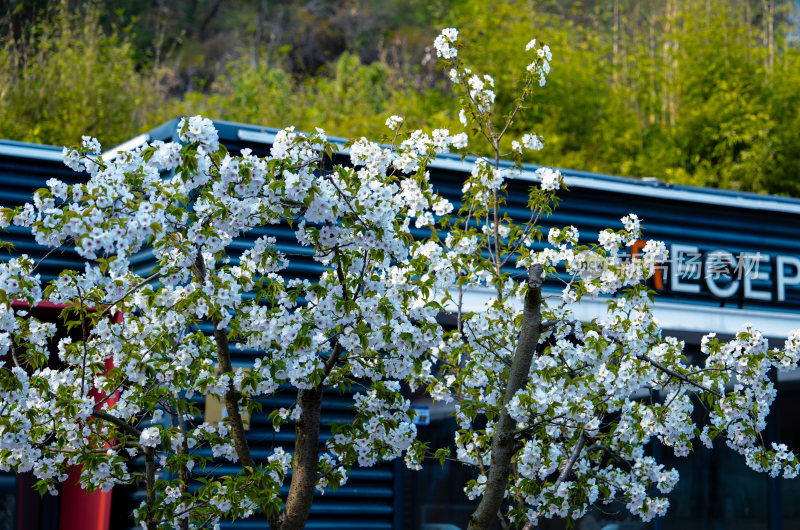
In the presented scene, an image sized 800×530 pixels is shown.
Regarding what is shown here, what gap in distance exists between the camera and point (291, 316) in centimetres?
482

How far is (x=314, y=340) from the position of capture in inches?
196

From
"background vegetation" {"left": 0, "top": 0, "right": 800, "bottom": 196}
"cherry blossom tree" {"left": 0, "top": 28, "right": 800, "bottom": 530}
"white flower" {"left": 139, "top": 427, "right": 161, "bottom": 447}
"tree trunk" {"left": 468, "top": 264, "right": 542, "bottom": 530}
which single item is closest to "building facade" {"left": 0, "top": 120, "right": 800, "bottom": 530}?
"cherry blossom tree" {"left": 0, "top": 28, "right": 800, "bottom": 530}

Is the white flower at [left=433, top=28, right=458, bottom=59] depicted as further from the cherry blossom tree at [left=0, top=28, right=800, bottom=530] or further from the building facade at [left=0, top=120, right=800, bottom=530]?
the building facade at [left=0, top=120, right=800, bottom=530]

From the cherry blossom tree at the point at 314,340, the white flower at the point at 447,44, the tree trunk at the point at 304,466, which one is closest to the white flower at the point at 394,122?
the cherry blossom tree at the point at 314,340

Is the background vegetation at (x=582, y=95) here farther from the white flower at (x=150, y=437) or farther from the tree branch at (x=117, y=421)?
the white flower at (x=150, y=437)

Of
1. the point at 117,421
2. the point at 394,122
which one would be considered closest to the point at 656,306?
the point at 394,122

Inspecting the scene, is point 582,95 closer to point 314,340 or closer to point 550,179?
point 550,179

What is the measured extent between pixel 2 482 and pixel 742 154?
1276 centimetres

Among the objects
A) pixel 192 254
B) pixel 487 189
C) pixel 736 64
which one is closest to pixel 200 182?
pixel 192 254

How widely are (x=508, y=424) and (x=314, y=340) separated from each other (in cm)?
110

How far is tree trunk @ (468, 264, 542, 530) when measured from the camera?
5.18m

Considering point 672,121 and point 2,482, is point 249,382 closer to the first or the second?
point 2,482

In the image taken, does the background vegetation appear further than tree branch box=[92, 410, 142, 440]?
Yes

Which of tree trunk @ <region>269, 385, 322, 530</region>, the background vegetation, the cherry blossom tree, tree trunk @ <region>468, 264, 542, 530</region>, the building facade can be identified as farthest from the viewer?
the background vegetation
